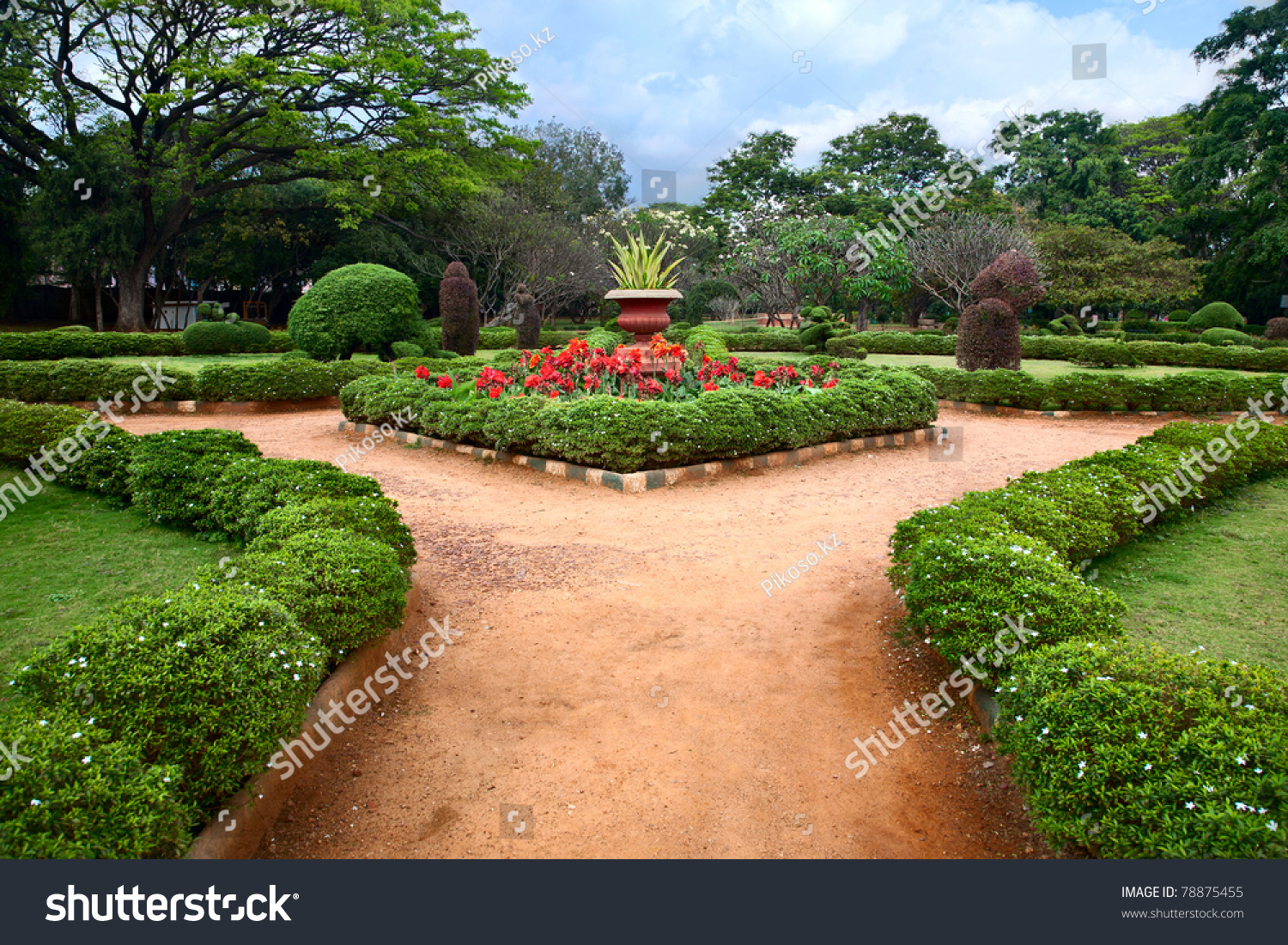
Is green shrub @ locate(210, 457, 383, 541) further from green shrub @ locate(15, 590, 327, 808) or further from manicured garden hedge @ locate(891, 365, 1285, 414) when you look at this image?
manicured garden hedge @ locate(891, 365, 1285, 414)

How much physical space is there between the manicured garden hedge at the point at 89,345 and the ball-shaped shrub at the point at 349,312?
219 inches

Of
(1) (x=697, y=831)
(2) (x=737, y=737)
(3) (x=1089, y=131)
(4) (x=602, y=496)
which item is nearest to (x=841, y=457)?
(4) (x=602, y=496)

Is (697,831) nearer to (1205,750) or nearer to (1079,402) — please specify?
(1205,750)

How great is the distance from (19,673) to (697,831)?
7.35 feet

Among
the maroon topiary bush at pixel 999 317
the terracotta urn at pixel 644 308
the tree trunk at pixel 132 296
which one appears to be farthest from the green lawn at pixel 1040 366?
the tree trunk at pixel 132 296

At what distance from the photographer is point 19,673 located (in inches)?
96.0

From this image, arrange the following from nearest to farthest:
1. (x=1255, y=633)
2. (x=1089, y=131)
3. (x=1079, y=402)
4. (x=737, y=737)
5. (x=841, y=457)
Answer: (x=737, y=737) < (x=1255, y=633) < (x=841, y=457) < (x=1079, y=402) < (x=1089, y=131)

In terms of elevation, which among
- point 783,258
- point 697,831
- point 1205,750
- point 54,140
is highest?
point 54,140

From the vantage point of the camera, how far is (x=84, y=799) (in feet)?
6.39

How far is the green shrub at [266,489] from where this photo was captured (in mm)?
4891

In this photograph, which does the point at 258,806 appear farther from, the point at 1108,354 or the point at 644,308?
the point at 1108,354

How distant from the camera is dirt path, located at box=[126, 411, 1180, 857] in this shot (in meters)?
2.61

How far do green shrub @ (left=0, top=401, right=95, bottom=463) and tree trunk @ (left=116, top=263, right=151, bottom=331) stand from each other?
1863cm

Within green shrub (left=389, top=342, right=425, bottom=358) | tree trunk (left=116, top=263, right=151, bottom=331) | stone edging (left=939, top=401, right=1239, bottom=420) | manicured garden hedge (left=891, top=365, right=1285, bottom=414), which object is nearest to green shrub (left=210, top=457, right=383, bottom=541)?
manicured garden hedge (left=891, top=365, right=1285, bottom=414)
